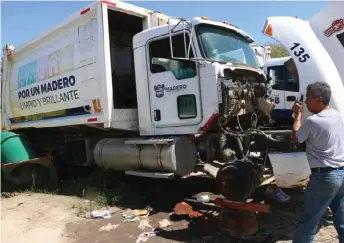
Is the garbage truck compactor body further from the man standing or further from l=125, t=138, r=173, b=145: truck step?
the man standing

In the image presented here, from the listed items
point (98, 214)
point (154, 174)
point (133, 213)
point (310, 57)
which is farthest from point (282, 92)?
point (98, 214)

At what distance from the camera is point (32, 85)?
7.40m

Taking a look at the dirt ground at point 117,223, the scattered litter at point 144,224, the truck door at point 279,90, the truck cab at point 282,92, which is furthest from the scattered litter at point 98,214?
the truck door at point 279,90

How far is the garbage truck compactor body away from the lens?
489cm

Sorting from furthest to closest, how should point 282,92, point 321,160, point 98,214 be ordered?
point 282,92 < point 98,214 < point 321,160

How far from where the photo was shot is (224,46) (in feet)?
17.2

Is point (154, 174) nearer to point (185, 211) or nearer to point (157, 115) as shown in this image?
point (185, 211)

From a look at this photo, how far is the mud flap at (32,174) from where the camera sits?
261 inches

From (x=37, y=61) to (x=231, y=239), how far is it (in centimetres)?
525

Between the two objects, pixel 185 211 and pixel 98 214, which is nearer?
pixel 185 211

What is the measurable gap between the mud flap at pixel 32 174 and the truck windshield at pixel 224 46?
12.6 feet

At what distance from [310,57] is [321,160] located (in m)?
1.60

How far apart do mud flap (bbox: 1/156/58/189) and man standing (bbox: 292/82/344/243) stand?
502 cm

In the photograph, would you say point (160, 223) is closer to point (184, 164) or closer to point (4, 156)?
point (184, 164)
